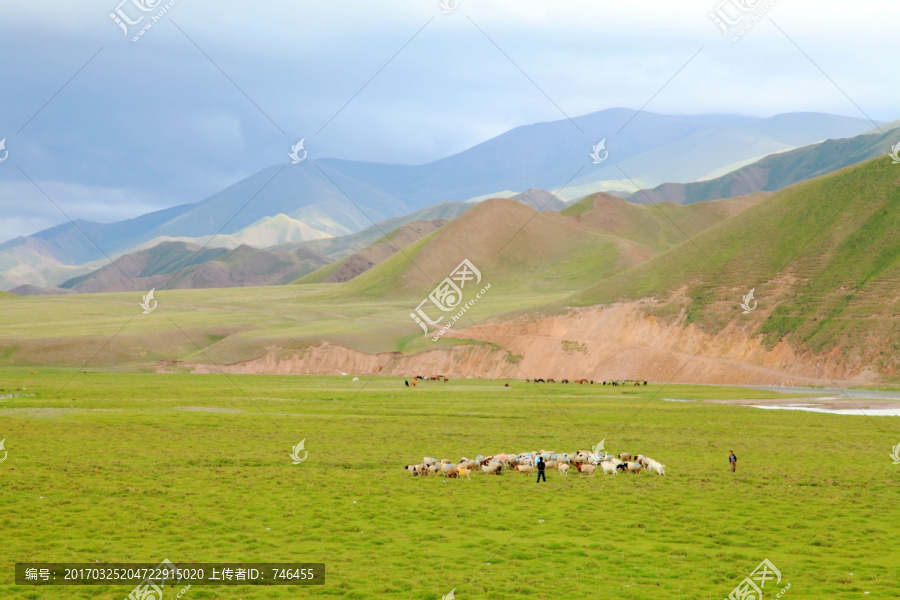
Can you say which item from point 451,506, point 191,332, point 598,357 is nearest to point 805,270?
point 598,357

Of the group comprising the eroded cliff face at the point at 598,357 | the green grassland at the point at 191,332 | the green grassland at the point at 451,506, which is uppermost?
the green grassland at the point at 191,332

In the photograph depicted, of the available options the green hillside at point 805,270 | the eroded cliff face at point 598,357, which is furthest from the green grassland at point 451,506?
the green hillside at point 805,270

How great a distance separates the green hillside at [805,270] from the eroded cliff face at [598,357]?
2656 mm

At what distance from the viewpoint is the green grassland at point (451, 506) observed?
2078 cm

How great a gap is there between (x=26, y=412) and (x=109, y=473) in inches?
1049

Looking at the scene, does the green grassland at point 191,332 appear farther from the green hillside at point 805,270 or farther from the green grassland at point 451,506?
the green grassland at point 451,506

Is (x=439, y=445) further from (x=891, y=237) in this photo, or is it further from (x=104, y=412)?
(x=891, y=237)

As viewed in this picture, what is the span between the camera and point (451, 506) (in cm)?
2861

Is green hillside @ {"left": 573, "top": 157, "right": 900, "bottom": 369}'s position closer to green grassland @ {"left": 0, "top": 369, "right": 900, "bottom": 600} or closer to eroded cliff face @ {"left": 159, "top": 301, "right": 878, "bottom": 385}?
eroded cliff face @ {"left": 159, "top": 301, "right": 878, "bottom": 385}

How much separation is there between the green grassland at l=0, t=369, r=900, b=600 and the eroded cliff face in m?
46.0

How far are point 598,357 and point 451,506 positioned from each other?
86.8 meters

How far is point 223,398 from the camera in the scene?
72.3m

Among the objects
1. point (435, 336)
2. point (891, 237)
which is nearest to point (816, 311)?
point (891, 237)

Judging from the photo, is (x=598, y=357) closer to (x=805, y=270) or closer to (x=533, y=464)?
(x=805, y=270)
